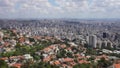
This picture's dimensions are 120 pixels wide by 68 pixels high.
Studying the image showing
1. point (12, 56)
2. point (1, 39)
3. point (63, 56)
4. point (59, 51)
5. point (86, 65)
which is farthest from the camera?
point (1, 39)

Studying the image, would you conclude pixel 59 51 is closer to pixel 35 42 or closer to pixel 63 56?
pixel 63 56

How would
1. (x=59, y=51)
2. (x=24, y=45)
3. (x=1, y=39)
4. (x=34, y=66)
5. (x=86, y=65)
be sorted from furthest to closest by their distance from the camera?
1. (x=1, y=39)
2. (x=24, y=45)
3. (x=59, y=51)
4. (x=86, y=65)
5. (x=34, y=66)

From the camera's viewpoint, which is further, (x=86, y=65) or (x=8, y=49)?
(x=8, y=49)

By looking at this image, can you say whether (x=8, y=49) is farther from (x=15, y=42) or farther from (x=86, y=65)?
(x=86, y=65)

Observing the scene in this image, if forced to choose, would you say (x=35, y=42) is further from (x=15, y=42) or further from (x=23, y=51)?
(x=23, y=51)

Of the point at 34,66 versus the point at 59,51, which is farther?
the point at 59,51

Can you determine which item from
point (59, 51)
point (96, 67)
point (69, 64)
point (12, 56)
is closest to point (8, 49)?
point (12, 56)

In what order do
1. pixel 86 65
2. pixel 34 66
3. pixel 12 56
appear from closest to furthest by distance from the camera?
pixel 34 66 → pixel 86 65 → pixel 12 56

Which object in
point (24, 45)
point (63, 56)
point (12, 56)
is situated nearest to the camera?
point (12, 56)

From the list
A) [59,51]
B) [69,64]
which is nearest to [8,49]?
[59,51]
